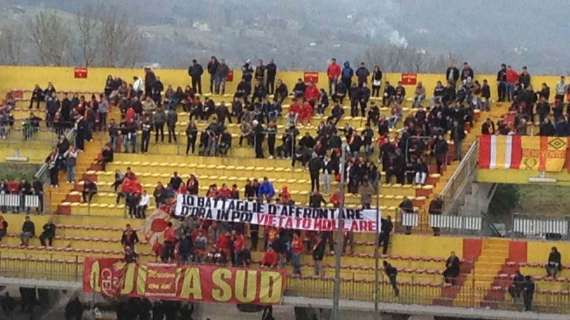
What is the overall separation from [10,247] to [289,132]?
32.0 feet

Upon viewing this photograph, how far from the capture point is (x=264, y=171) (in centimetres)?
4328

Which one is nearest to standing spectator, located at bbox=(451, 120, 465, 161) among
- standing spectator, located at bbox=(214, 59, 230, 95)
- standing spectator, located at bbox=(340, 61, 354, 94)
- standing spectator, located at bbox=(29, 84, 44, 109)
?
standing spectator, located at bbox=(340, 61, 354, 94)

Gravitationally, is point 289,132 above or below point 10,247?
above

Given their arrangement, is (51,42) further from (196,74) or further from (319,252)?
(319,252)

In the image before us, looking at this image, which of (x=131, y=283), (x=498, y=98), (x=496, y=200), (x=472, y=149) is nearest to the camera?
(x=131, y=283)

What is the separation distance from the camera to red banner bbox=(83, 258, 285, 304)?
3631cm

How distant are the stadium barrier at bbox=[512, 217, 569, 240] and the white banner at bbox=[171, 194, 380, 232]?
14.3ft

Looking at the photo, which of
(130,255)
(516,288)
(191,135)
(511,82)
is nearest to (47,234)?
(130,255)

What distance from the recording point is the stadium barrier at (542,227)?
124ft

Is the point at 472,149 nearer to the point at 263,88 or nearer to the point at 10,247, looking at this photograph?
the point at 263,88

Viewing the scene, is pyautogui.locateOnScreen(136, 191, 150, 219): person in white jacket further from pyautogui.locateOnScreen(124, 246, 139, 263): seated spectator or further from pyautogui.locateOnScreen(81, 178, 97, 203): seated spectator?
pyautogui.locateOnScreen(124, 246, 139, 263): seated spectator

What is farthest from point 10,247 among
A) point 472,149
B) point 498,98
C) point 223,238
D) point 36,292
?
point 498,98

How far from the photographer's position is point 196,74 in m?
48.2

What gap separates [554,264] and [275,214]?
7635 millimetres
